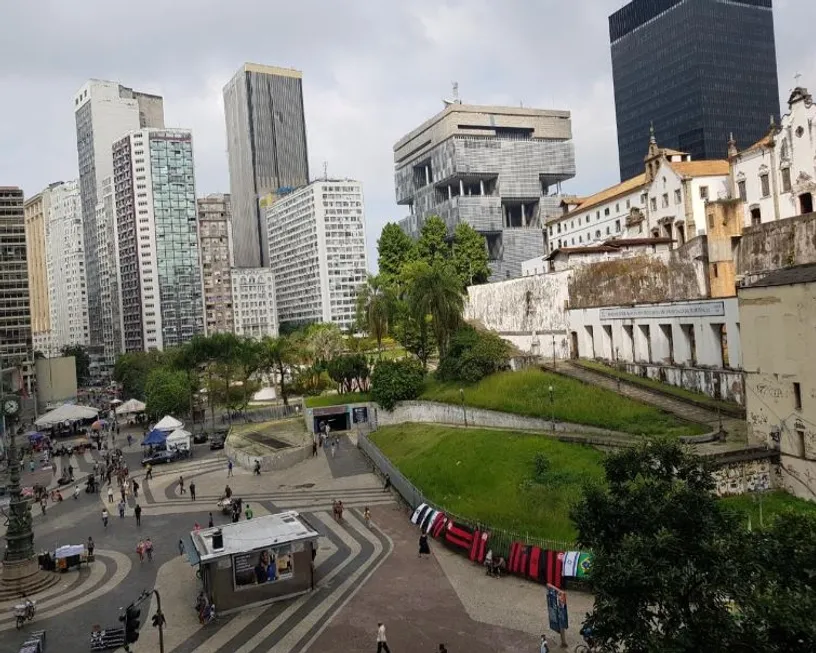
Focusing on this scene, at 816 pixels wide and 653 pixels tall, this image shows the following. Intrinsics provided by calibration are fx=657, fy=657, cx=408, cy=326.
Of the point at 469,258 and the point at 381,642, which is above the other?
the point at 469,258

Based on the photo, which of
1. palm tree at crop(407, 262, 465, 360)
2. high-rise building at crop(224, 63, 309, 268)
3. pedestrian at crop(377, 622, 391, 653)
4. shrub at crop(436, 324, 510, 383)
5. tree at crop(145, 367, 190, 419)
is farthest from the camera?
high-rise building at crop(224, 63, 309, 268)

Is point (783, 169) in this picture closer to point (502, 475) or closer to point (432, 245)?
point (502, 475)

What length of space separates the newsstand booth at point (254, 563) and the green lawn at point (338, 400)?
27.5 m

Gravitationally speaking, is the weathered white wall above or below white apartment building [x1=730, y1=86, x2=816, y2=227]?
below

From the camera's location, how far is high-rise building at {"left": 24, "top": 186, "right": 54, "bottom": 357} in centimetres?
15850

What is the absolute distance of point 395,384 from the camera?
47.0 m

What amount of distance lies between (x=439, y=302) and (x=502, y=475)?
71.0ft

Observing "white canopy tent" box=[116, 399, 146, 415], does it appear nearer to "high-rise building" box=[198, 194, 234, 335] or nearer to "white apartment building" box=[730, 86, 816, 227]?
"white apartment building" box=[730, 86, 816, 227]

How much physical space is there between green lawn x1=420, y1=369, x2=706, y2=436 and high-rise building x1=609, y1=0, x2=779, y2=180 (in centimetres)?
9629

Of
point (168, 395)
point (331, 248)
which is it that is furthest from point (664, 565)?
point (331, 248)

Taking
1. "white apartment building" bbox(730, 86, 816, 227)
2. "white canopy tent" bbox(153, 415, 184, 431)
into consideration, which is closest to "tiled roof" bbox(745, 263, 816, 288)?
"white apartment building" bbox(730, 86, 816, 227)

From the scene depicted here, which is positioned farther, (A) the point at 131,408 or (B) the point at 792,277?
(A) the point at 131,408

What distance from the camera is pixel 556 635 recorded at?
17.6 meters

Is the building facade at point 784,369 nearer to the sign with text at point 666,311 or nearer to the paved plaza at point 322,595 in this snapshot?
the sign with text at point 666,311
